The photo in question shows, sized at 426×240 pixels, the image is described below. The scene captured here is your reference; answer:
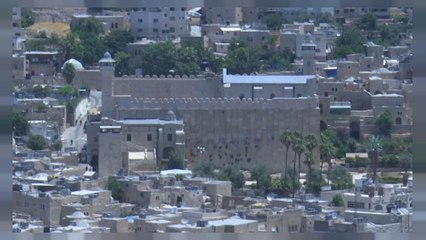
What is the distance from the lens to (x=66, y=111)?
1229cm

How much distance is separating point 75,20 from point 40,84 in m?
2.26

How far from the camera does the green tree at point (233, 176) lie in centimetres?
1027

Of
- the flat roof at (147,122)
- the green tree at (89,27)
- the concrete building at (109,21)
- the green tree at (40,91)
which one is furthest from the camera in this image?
the concrete building at (109,21)

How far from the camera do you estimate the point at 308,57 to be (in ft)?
46.5

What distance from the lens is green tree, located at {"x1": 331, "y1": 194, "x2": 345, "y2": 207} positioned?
30.3 feet

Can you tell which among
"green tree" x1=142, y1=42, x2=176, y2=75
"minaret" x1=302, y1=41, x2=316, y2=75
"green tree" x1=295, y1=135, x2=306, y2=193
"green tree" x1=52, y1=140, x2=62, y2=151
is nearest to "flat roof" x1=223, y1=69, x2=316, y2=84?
"minaret" x1=302, y1=41, x2=316, y2=75

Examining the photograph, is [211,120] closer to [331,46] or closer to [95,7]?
[331,46]

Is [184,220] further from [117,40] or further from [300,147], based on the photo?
[117,40]

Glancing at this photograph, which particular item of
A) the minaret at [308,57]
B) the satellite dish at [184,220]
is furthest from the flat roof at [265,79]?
the satellite dish at [184,220]

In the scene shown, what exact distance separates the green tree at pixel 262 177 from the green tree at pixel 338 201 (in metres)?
0.78

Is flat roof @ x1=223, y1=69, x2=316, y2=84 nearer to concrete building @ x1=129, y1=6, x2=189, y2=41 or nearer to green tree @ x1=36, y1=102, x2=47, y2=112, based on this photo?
green tree @ x1=36, y1=102, x2=47, y2=112

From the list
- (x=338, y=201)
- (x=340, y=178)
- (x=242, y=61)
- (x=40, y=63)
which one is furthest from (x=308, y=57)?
(x=338, y=201)

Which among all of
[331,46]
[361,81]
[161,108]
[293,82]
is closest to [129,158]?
[161,108]

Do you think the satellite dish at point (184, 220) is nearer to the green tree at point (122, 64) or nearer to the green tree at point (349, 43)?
the green tree at point (122, 64)
